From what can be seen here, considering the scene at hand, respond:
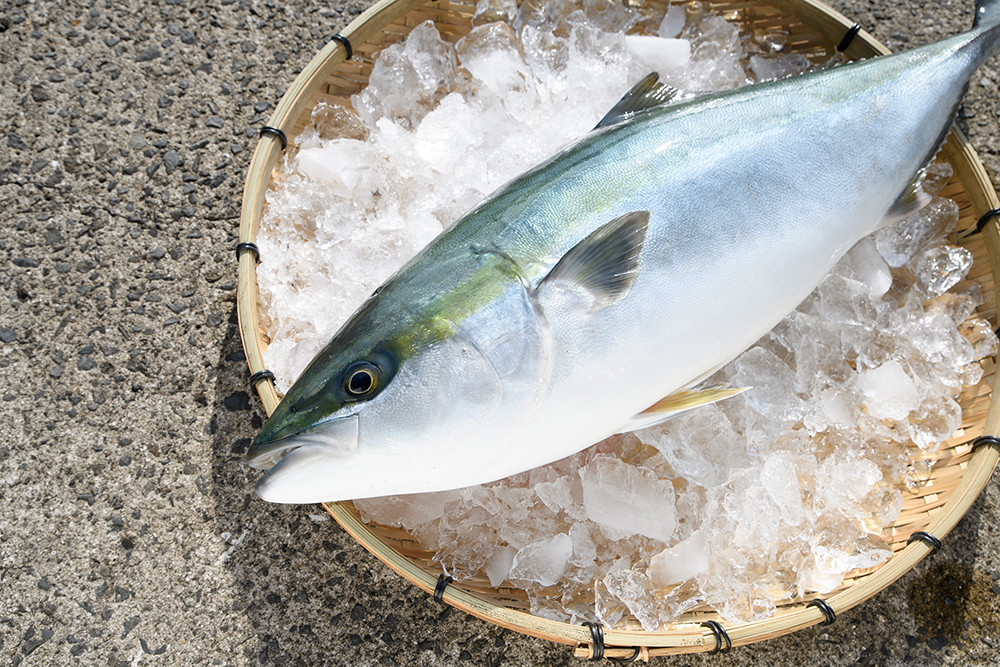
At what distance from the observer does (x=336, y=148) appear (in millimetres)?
2104

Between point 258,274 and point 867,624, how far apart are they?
76.0 inches

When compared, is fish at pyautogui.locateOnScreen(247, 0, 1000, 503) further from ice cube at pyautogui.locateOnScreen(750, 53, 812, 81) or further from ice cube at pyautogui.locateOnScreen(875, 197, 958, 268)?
ice cube at pyautogui.locateOnScreen(750, 53, 812, 81)

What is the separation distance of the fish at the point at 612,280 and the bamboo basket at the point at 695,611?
333 mm

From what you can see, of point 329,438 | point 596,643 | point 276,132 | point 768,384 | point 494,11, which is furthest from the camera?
point 494,11

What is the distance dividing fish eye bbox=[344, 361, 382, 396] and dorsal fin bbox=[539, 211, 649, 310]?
0.37 m

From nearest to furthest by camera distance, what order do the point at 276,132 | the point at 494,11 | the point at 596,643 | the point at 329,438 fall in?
the point at 329,438 < the point at 596,643 < the point at 276,132 < the point at 494,11

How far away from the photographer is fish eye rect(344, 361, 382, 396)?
1377 millimetres

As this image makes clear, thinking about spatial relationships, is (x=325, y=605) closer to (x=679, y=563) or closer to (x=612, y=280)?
(x=679, y=563)

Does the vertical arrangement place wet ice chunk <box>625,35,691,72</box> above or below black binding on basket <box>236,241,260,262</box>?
above

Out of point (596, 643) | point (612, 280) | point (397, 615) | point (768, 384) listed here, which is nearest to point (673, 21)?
point (768, 384)

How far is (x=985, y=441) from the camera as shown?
186 cm

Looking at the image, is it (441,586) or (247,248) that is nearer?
(441,586)

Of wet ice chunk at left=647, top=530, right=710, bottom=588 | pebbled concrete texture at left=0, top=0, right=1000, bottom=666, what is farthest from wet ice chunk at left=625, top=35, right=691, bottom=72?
wet ice chunk at left=647, top=530, right=710, bottom=588

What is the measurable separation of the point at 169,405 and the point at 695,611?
162cm
